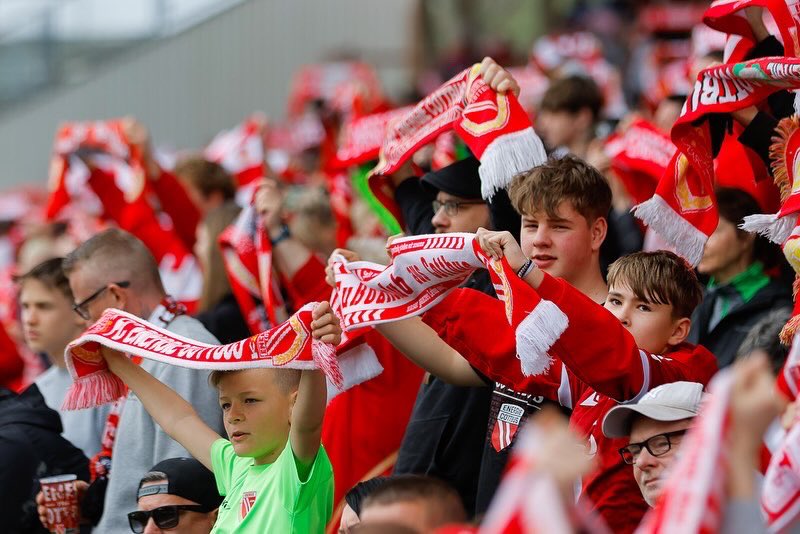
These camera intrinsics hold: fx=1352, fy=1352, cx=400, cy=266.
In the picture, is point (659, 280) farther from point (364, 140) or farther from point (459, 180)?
point (364, 140)

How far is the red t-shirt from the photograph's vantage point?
3.46 meters

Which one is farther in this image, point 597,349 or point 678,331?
point 678,331

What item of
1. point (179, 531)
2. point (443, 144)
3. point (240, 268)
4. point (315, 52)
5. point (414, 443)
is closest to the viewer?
point (179, 531)

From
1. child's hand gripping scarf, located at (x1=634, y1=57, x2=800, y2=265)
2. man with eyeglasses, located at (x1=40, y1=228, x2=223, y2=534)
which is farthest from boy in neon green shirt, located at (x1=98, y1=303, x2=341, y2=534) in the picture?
child's hand gripping scarf, located at (x1=634, y1=57, x2=800, y2=265)

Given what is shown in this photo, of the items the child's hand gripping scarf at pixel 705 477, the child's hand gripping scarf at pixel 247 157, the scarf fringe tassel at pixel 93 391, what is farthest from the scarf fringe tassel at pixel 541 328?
the child's hand gripping scarf at pixel 247 157

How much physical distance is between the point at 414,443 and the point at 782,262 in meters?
1.64

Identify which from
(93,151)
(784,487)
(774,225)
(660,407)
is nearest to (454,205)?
(774,225)

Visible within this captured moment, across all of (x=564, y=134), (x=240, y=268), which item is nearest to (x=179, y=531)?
(x=240, y=268)

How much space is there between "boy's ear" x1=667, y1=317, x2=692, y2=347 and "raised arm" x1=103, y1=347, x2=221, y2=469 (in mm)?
1459

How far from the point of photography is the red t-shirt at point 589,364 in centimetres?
346

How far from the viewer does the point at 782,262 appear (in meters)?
5.14

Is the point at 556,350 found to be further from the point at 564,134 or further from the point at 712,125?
the point at 564,134

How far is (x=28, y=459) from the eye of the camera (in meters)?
4.79

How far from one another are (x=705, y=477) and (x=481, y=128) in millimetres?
2467
